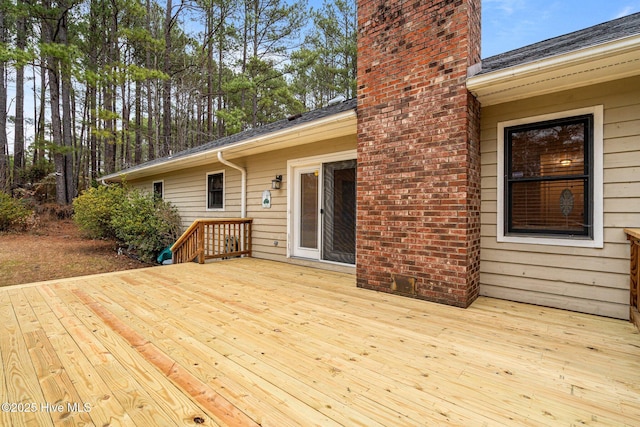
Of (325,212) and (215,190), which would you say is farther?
(215,190)

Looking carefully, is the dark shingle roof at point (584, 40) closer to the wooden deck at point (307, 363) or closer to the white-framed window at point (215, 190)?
the wooden deck at point (307, 363)

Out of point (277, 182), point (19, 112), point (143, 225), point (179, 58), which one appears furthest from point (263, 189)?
point (19, 112)

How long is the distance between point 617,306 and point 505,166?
1.64 m

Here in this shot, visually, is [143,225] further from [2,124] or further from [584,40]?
[2,124]

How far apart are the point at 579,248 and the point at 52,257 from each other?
9720 millimetres

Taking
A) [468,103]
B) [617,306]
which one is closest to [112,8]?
[468,103]

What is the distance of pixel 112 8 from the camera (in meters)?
13.2

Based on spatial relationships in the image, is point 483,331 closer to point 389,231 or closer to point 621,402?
point 621,402

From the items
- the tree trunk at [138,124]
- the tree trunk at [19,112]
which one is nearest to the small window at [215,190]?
the tree trunk at [138,124]

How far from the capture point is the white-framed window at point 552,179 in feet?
9.48

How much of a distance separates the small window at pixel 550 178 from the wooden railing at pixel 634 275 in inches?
13.0

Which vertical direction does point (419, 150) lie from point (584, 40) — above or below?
below

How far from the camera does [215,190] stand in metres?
7.61

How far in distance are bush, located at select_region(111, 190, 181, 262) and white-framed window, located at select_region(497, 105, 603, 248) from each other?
24.3 feet
